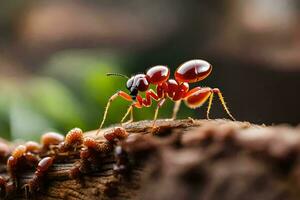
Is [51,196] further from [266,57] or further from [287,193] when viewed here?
[266,57]

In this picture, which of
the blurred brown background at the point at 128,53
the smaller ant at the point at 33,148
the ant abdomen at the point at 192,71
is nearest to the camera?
the ant abdomen at the point at 192,71

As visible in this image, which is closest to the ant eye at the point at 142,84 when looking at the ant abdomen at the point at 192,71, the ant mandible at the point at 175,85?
the ant mandible at the point at 175,85

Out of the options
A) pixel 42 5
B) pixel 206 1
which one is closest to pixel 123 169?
pixel 206 1

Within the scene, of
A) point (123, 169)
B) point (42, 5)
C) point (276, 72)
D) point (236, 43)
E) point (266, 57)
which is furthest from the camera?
point (42, 5)

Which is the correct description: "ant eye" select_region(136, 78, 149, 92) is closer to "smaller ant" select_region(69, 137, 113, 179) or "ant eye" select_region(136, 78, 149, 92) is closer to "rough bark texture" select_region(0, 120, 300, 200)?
"smaller ant" select_region(69, 137, 113, 179)

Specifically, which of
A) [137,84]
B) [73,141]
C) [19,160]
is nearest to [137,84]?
[137,84]

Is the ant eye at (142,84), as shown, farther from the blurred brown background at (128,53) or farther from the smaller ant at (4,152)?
the blurred brown background at (128,53)
